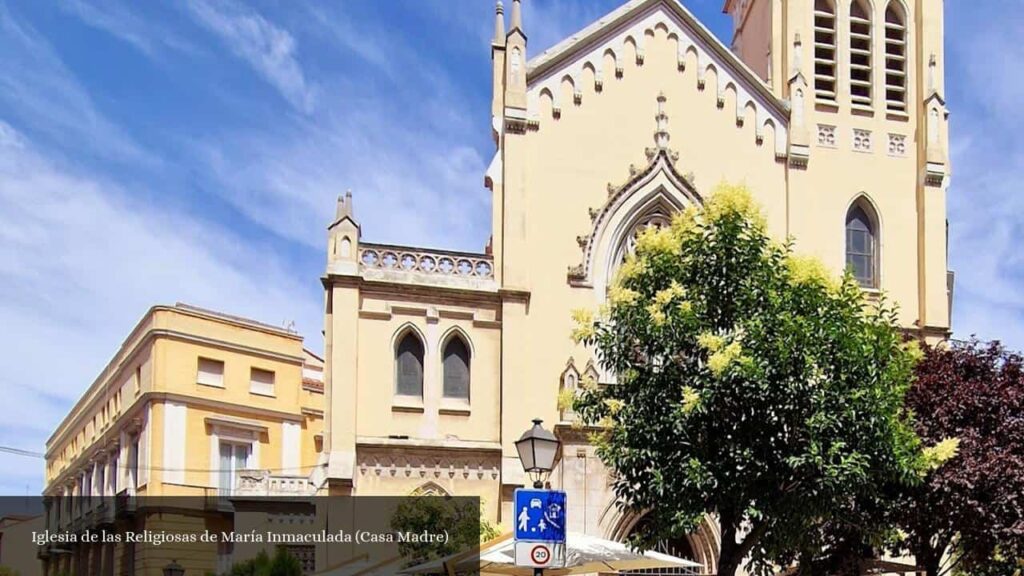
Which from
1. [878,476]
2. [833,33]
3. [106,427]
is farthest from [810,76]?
[106,427]

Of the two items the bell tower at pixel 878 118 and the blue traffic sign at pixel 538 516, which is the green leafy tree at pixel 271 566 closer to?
the bell tower at pixel 878 118

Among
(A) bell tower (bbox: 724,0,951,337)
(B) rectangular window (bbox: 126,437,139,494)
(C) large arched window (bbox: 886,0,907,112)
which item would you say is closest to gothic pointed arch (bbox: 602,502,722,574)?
(A) bell tower (bbox: 724,0,951,337)

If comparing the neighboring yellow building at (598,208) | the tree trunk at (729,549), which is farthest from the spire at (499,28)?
the tree trunk at (729,549)

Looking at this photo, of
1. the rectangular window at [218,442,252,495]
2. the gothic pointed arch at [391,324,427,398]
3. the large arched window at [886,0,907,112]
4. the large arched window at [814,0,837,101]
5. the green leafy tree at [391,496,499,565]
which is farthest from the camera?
the rectangular window at [218,442,252,495]

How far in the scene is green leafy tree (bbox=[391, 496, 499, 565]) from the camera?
79.8ft

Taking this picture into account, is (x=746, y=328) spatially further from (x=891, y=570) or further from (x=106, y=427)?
(x=106, y=427)

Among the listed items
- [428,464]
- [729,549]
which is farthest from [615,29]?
[729,549]

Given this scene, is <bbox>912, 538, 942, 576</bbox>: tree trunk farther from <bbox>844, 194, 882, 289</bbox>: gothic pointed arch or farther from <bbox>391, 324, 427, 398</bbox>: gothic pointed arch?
<bbox>391, 324, 427, 398</bbox>: gothic pointed arch

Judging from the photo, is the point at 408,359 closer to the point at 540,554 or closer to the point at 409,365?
the point at 409,365

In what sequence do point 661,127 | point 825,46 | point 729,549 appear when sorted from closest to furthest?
point 729,549, point 661,127, point 825,46

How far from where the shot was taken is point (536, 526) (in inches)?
587

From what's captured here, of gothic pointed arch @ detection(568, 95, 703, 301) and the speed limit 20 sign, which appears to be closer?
the speed limit 20 sign

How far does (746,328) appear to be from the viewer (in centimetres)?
1992

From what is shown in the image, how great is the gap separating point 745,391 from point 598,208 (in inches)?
503
